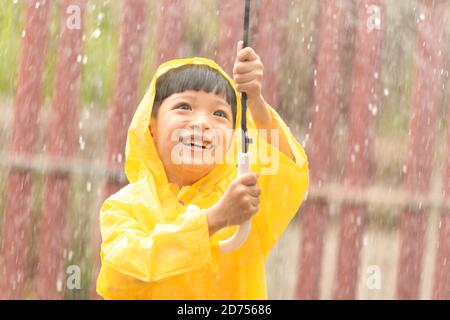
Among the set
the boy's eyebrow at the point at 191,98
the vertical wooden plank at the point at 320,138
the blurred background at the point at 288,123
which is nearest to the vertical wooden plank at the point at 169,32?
the blurred background at the point at 288,123

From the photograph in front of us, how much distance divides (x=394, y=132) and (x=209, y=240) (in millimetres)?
1677

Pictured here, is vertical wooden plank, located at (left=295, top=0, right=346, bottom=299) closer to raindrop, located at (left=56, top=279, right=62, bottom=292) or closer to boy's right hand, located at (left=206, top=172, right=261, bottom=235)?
raindrop, located at (left=56, top=279, right=62, bottom=292)

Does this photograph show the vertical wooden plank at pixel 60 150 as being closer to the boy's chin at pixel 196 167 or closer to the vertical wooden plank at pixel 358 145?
the vertical wooden plank at pixel 358 145

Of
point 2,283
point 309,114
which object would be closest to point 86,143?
point 2,283

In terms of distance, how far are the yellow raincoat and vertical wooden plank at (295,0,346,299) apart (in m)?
1.09

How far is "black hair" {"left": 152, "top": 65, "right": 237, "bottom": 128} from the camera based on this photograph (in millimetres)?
1783

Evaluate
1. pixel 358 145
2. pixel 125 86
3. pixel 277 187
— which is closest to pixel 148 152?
pixel 277 187

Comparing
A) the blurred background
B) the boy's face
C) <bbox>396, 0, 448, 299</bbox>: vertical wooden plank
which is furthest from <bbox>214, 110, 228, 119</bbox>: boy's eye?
<bbox>396, 0, 448, 299</bbox>: vertical wooden plank

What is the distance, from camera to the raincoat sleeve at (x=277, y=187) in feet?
5.82

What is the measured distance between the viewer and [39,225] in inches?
111

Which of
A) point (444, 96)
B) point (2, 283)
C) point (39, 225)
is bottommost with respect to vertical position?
point (2, 283)

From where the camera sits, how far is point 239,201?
60.0 inches
